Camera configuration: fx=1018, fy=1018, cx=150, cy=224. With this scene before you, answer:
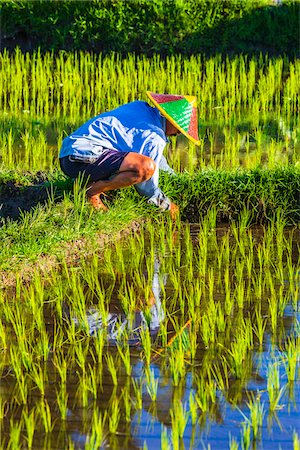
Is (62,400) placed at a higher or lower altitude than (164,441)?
Result: lower

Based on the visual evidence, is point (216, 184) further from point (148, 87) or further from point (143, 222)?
point (148, 87)

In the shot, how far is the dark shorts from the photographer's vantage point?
5602mm

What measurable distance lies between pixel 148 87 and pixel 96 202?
3262 millimetres

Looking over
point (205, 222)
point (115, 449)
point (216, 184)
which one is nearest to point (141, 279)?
point (205, 222)

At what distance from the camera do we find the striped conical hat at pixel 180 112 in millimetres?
5543

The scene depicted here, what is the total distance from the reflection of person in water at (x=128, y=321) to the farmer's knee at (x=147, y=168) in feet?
3.77

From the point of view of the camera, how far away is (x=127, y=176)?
5.60 m

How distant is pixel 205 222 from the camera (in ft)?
18.7

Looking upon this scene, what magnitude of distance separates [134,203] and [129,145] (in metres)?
0.36

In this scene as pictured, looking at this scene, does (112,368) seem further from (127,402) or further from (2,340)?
(2,340)

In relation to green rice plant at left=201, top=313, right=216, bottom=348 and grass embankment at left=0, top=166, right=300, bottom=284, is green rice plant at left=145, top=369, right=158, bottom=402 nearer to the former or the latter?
green rice plant at left=201, top=313, right=216, bottom=348

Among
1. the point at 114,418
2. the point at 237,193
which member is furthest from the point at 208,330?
the point at 237,193

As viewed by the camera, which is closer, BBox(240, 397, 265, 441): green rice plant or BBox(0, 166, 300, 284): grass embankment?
BBox(240, 397, 265, 441): green rice plant

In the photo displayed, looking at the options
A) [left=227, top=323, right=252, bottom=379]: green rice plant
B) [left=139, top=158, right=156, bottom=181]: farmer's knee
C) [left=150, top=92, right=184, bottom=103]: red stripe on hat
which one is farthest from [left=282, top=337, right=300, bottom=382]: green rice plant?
[left=150, top=92, right=184, bottom=103]: red stripe on hat
